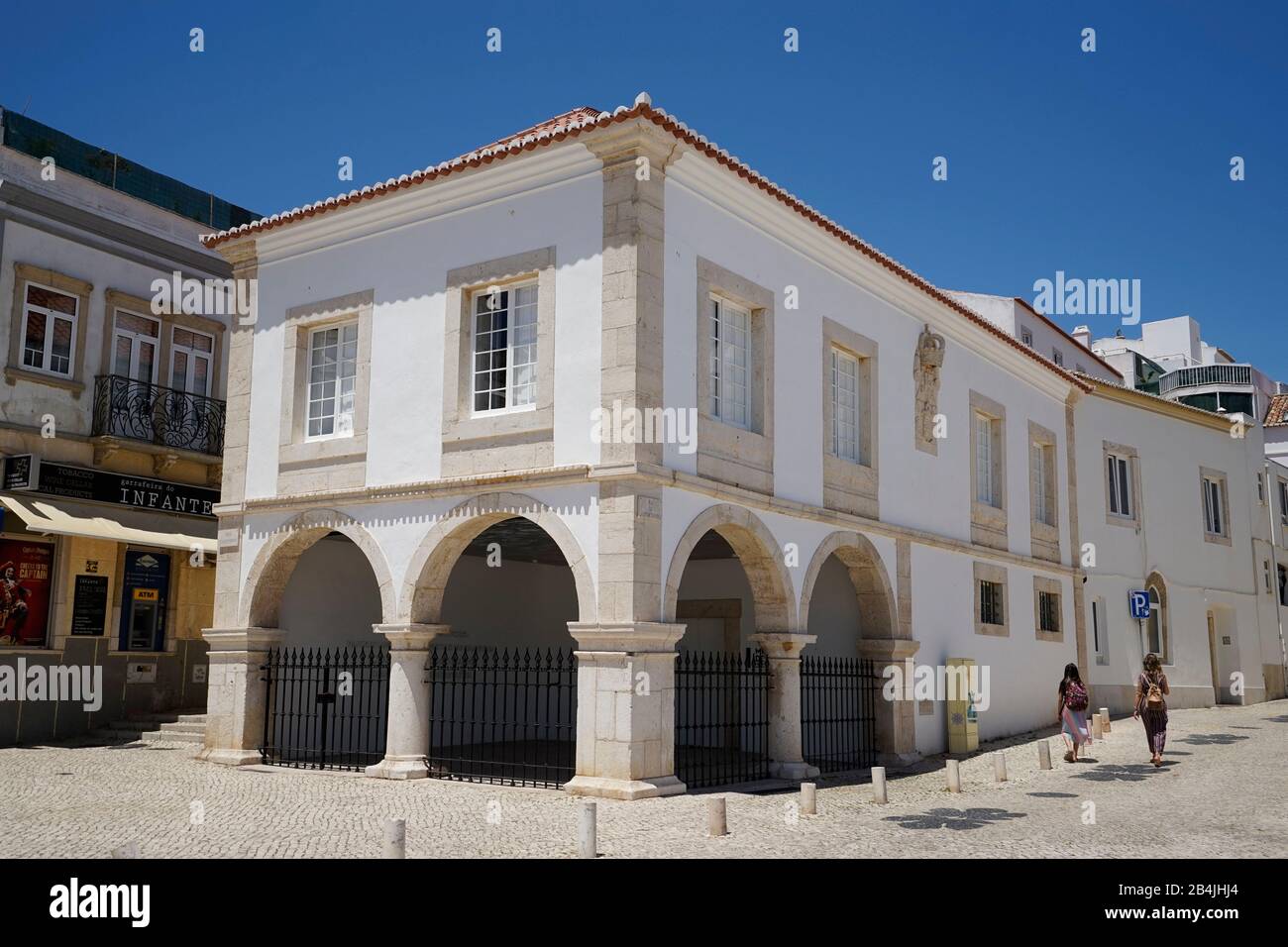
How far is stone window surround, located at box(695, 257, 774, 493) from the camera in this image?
41.9 ft

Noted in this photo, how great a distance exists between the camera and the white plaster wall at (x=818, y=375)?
12539mm

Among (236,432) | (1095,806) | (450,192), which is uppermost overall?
(450,192)

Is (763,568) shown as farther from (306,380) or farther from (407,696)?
(306,380)

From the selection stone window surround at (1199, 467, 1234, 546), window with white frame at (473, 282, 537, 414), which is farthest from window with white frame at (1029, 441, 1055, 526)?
window with white frame at (473, 282, 537, 414)

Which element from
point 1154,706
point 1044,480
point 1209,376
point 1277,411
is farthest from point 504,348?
point 1277,411

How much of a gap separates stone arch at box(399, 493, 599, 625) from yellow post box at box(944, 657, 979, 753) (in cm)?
712

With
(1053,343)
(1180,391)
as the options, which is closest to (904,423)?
(1053,343)

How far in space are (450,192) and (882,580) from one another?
25.1ft

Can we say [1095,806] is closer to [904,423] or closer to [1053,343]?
[904,423]

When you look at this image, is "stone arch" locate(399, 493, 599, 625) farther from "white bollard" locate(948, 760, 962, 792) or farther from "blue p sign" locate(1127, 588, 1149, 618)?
"blue p sign" locate(1127, 588, 1149, 618)

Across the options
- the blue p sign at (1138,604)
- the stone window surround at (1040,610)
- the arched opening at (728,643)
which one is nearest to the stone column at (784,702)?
the arched opening at (728,643)

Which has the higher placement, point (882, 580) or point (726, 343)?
point (726, 343)

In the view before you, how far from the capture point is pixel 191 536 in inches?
705

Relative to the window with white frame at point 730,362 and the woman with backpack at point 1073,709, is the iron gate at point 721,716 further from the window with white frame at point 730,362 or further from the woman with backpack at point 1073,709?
the woman with backpack at point 1073,709
